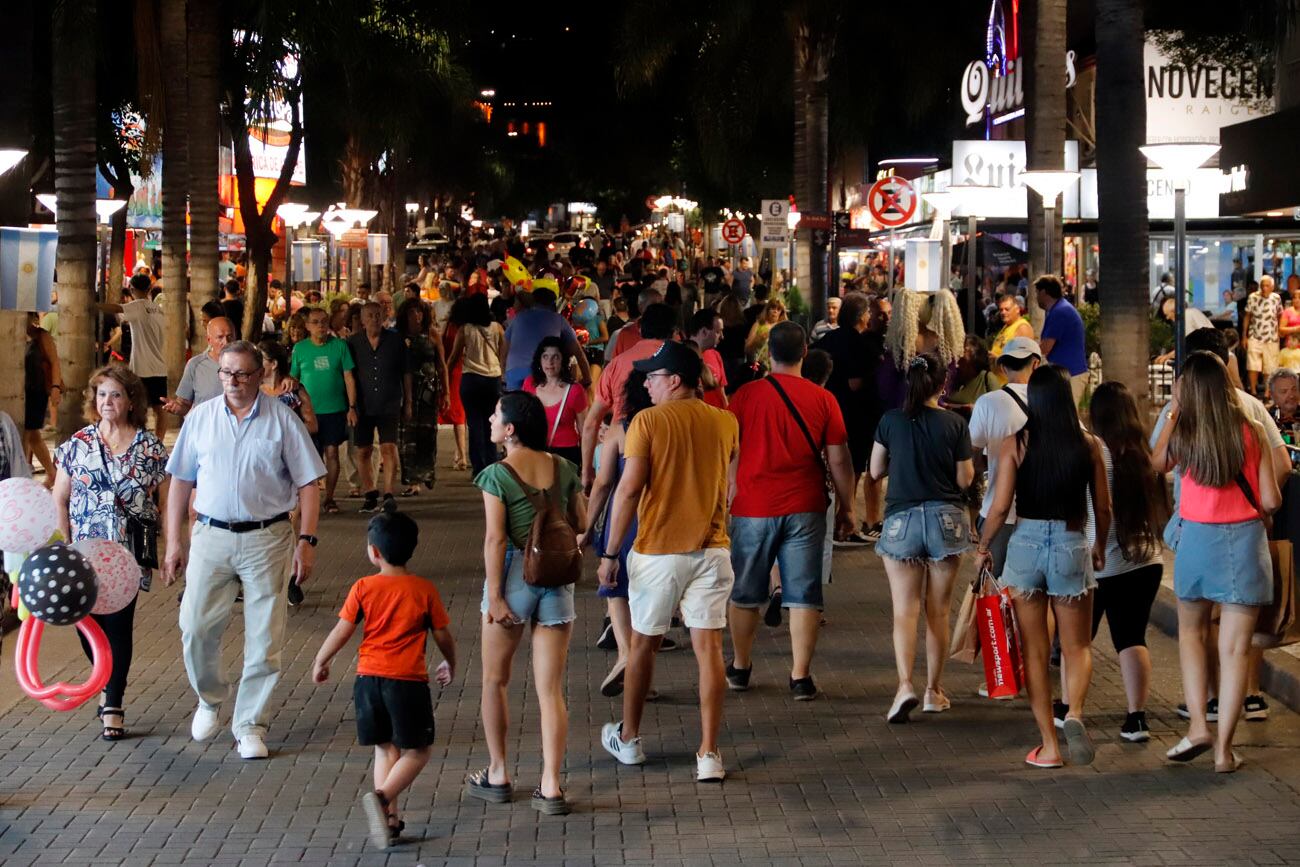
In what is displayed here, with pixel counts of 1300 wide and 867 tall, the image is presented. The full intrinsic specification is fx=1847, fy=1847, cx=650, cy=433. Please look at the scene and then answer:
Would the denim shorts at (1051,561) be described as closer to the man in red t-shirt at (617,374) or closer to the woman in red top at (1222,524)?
the woman in red top at (1222,524)

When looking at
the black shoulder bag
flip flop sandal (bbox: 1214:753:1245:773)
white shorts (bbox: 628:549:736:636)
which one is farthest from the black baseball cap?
flip flop sandal (bbox: 1214:753:1245:773)

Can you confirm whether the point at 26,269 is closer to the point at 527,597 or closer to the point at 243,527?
the point at 243,527

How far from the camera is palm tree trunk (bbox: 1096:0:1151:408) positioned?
1623 cm

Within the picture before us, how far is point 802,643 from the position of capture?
360 inches

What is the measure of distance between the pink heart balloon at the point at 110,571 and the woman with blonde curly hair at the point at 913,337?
7.34m

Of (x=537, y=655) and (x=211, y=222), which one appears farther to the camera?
(x=211, y=222)

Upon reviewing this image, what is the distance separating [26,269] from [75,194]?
5464 mm

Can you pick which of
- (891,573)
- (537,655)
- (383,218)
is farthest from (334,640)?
(383,218)

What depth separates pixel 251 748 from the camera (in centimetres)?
798

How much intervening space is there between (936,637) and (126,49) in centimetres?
2013

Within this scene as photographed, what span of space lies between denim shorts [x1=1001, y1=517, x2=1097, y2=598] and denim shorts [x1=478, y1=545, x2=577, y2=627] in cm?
206

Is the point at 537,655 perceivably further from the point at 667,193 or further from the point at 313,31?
the point at 667,193

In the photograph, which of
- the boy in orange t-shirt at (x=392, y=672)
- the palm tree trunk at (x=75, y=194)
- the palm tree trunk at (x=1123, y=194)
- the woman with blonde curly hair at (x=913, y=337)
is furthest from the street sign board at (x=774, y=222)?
the boy in orange t-shirt at (x=392, y=672)

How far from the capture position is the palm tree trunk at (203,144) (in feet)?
72.2
